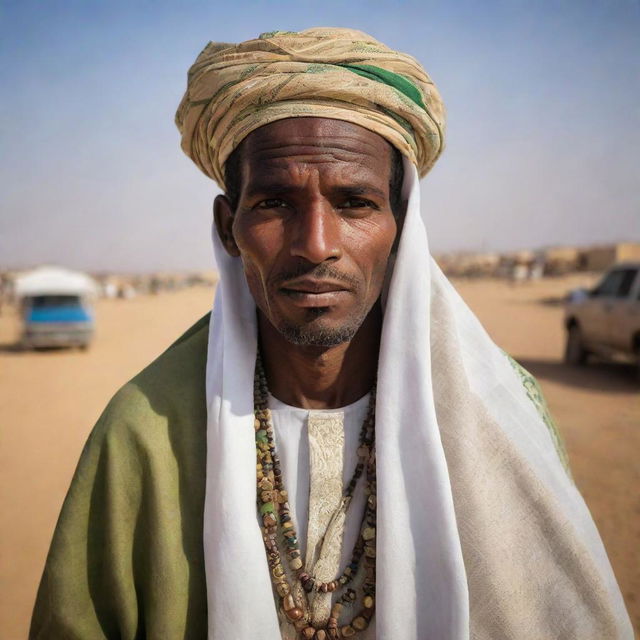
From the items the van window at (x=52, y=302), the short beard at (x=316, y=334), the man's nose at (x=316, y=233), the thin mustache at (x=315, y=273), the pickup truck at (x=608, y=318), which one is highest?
the man's nose at (x=316, y=233)

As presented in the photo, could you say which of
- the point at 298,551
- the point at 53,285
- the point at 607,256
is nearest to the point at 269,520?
the point at 298,551

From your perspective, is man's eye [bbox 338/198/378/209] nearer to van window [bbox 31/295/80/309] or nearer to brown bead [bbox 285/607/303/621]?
brown bead [bbox 285/607/303/621]

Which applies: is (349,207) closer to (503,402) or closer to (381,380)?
(381,380)

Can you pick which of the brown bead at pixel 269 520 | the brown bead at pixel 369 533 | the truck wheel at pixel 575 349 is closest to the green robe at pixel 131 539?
the brown bead at pixel 269 520

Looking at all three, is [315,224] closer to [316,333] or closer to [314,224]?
[314,224]

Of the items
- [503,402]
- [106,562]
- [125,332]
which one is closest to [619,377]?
[503,402]

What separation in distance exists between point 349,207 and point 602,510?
14.8 ft

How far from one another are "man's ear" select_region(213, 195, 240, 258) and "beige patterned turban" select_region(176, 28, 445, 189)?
151 mm

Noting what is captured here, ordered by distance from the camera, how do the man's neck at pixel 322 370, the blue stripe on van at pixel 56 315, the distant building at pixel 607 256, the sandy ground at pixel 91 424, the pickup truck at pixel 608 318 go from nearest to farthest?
the man's neck at pixel 322 370, the sandy ground at pixel 91 424, the pickup truck at pixel 608 318, the blue stripe on van at pixel 56 315, the distant building at pixel 607 256

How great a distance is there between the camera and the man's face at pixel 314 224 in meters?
1.53

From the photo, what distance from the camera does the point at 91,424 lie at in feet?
27.4

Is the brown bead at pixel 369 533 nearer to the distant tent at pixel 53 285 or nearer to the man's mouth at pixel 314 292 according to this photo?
the man's mouth at pixel 314 292

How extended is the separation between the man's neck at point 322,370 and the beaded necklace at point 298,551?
0.55 feet

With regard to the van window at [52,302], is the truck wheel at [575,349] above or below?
above
